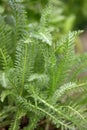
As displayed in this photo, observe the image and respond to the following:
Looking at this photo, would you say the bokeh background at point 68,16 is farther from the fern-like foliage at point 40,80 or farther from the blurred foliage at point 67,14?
the fern-like foliage at point 40,80

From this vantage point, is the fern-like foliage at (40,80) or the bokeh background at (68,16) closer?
the fern-like foliage at (40,80)

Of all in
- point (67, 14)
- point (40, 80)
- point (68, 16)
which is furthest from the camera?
point (67, 14)

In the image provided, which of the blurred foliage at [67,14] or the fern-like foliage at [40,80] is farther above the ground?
the blurred foliage at [67,14]

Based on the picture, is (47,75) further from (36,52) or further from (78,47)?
(78,47)

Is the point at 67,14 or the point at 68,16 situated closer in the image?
the point at 68,16

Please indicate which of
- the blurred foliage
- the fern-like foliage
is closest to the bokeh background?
the blurred foliage

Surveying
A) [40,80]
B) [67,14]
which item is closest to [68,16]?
[67,14]

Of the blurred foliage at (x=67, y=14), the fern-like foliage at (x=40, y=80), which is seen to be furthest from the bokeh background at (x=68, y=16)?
the fern-like foliage at (x=40, y=80)

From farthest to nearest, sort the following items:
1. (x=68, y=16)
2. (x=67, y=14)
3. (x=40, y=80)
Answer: (x=67, y=14), (x=68, y=16), (x=40, y=80)

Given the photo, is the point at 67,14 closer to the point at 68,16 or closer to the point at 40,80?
the point at 68,16

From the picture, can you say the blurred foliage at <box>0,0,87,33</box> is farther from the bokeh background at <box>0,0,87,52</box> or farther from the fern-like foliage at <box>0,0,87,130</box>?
the fern-like foliage at <box>0,0,87,130</box>
